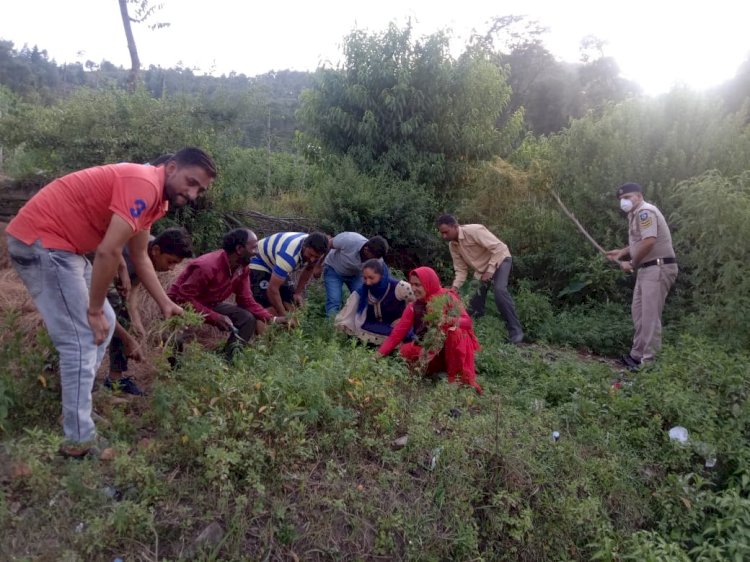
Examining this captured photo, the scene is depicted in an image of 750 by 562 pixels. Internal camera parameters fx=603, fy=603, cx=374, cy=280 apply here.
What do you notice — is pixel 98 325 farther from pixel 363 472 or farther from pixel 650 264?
pixel 650 264

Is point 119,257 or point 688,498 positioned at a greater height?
point 119,257

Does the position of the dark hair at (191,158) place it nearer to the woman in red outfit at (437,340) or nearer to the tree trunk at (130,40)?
the woman in red outfit at (437,340)

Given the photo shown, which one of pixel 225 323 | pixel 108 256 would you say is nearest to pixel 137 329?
pixel 225 323

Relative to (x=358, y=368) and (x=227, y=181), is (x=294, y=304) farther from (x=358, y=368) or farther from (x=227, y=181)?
(x=227, y=181)

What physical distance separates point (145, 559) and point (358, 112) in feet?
28.5

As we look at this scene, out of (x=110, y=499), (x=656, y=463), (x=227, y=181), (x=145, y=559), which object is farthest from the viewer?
(x=227, y=181)

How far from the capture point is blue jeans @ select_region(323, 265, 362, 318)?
6535 mm

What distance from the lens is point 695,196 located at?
5992mm

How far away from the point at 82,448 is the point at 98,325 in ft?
2.11

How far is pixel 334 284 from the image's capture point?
661cm

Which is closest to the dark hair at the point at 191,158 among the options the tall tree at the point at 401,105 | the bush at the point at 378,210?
the bush at the point at 378,210

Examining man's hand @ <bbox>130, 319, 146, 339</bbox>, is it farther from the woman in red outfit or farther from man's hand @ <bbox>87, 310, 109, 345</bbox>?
the woman in red outfit

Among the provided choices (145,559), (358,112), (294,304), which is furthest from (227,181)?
(145,559)

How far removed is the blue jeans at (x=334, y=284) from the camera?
21.4ft
